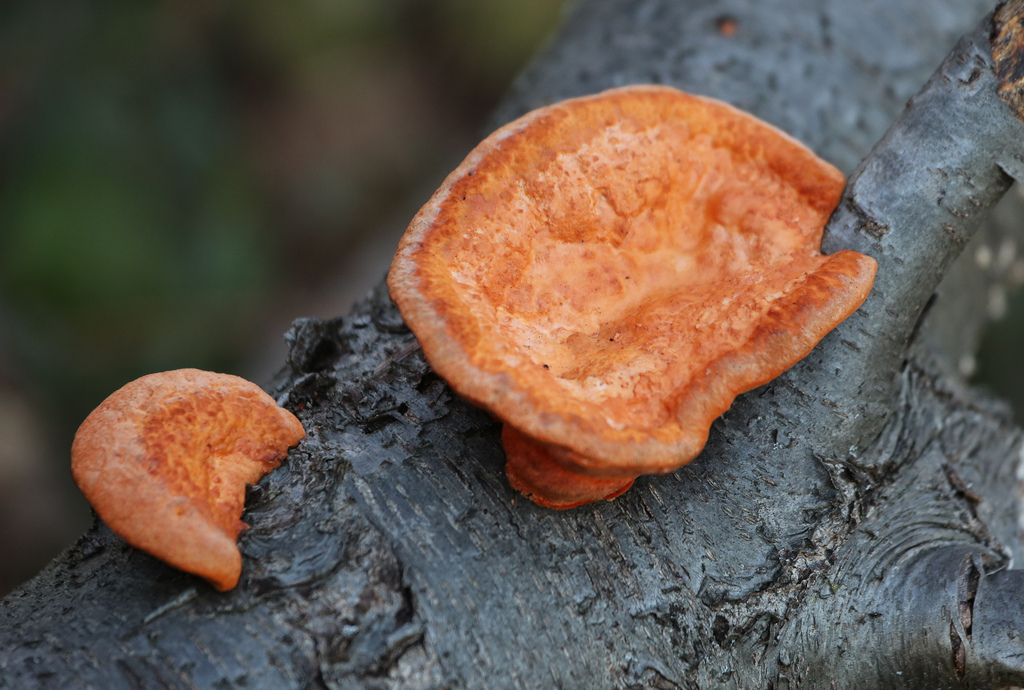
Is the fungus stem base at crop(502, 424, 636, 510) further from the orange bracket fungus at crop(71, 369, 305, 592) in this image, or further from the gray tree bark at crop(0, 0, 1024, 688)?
the orange bracket fungus at crop(71, 369, 305, 592)

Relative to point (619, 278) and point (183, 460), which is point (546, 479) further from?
point (183, 460)

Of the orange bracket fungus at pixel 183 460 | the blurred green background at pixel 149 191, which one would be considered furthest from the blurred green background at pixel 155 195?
the orange bracket fungus at pixel 183 460

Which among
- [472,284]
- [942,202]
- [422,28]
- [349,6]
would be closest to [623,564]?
[472,284]

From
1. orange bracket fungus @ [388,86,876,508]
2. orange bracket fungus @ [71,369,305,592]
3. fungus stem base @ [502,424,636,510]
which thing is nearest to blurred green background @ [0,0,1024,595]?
orange bracket fungus @ [388,86,876,508]

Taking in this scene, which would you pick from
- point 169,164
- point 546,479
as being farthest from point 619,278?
point 169,164

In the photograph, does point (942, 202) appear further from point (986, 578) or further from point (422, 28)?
point (422, 28)
